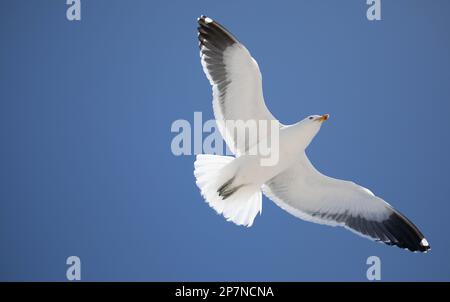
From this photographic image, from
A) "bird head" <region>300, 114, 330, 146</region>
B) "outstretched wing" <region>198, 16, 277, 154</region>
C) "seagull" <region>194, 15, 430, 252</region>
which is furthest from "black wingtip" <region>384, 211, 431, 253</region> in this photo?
"outstretched wing" <region>198, 16, 277, 154</region>

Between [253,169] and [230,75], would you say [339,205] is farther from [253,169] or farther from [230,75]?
[230,75]

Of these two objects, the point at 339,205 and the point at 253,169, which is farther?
the point at 339,205

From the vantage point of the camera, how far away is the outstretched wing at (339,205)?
917cm

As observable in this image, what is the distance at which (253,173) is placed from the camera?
9.14m

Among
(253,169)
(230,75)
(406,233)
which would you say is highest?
(230,75)

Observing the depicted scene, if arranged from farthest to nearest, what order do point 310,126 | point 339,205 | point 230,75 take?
point 339,205 → point 230,75 → point 310,126

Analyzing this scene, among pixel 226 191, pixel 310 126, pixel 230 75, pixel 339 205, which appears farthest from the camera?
pixel 339 205

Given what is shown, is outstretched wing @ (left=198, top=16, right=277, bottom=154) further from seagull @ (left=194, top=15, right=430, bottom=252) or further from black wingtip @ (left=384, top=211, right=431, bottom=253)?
black wingtip @ (left=384, top=211, right=431, bottom=253)

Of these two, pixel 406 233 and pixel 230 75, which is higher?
pixel 230 75

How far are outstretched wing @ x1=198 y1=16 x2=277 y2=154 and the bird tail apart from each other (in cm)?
52

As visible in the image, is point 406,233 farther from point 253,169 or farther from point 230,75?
point 230,75

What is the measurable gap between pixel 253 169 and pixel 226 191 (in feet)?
1.25

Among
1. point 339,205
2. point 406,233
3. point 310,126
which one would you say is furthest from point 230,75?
point 406,233

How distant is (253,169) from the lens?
912 centimetres
